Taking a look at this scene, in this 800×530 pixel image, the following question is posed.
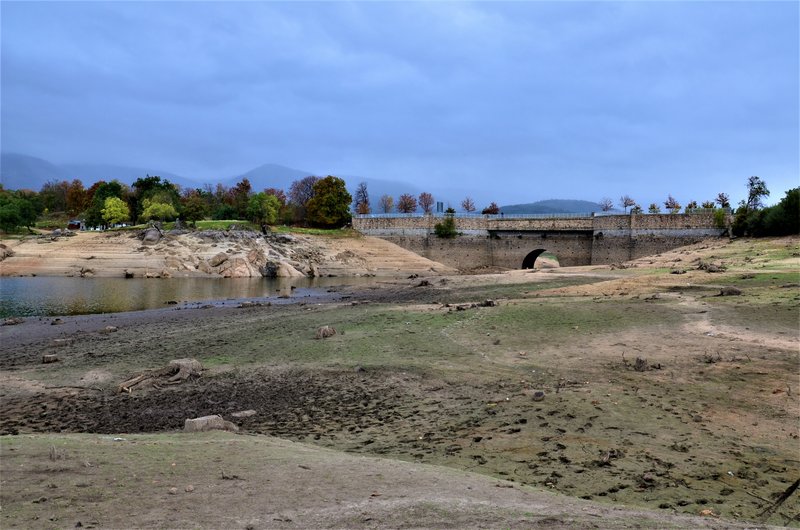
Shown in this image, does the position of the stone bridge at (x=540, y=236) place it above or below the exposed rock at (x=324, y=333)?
above

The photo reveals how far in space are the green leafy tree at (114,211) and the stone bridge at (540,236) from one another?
115ft

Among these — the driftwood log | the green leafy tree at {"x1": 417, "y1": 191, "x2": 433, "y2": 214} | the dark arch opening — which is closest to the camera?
the driftwood log

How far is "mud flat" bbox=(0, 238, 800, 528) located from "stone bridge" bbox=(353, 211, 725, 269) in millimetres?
41560

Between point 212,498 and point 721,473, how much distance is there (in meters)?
5.99

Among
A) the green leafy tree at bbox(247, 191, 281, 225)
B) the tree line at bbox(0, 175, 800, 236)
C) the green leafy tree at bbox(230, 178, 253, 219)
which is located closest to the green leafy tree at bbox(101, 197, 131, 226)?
the tree line at bbox(0, 175, 800, 236)

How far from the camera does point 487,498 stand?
5.59 meters

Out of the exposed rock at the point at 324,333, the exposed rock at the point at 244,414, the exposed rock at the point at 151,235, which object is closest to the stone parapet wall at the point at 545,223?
the exposed rock at the point at 151,235

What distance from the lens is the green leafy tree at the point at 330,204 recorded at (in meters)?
83.8

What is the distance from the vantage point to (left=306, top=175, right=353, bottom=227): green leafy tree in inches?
3300

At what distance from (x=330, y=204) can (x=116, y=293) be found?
153 ft

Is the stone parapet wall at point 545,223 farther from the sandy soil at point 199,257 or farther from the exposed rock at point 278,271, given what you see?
the exposed rock at point 278,271

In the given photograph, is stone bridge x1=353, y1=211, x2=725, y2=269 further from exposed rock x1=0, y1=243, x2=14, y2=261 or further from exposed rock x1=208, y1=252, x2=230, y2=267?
exposed rock x1=0, y1=243, x2=14, y2=261

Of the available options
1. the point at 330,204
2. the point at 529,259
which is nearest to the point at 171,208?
the point at 330,204

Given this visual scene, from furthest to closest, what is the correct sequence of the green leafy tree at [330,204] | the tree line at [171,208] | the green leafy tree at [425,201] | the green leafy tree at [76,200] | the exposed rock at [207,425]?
the green leafy tree at [425,201] < the green leafy tree at [76,200] < the green leafy tree at [330,204] < the tree line at [171,208] < the exposed rock at [207,425]
